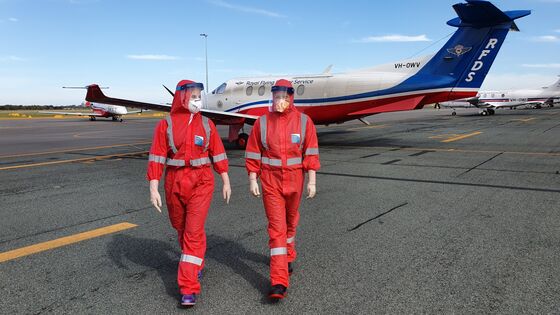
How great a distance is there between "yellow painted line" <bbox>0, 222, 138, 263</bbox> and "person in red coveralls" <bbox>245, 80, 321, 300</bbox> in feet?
8.63

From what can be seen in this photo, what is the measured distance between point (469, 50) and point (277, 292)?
13.0 m

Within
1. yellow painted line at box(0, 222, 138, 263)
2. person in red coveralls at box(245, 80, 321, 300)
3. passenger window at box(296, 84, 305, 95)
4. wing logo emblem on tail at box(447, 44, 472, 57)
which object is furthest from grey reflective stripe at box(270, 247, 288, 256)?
wing logo emblem on tail at box(447, 44, 472, 57)

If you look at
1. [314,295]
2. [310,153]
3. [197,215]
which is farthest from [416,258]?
[197,215]

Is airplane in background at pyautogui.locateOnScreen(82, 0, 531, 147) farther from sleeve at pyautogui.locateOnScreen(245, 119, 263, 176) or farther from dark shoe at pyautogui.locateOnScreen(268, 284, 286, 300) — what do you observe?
dark shoe at pyautogui.locateOnScreen(268, 284, 286, 300)

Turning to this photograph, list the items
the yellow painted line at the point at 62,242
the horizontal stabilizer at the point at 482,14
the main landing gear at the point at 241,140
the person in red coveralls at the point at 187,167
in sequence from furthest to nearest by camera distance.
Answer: the main landing gear at the point at 241,140, the horizontal stabilizer at the point at 482,14, the yellow painted line at the point at 62,242, the person in red coveralls at the point at 187,167

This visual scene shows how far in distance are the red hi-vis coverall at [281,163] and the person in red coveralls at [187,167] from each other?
390mm

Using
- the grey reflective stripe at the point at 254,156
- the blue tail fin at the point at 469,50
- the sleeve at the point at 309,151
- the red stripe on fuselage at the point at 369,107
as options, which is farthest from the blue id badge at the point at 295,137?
the blue tail fin at the point at 469,50

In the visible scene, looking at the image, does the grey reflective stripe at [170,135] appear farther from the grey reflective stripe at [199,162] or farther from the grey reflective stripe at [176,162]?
the grey reflective stripe at [199,162]

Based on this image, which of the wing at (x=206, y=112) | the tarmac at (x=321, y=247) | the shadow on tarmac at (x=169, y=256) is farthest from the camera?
the wing at (x=206, y=112)

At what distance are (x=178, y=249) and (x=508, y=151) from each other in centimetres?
1249

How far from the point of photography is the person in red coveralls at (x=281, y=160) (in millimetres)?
3721

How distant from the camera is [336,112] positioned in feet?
49.6

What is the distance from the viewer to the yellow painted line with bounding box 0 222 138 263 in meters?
4.53

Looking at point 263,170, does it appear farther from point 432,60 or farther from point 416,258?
point 432,60
